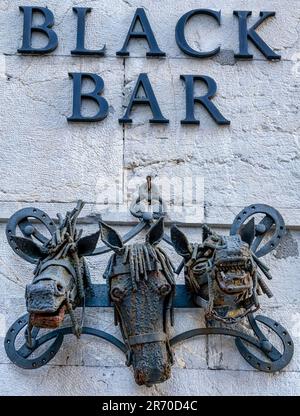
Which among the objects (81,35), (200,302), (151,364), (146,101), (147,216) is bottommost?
(151,364)

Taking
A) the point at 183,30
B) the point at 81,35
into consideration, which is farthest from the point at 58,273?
the point at 183,30

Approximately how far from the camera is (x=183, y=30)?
3.59 metres

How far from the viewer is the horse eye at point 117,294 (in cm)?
273

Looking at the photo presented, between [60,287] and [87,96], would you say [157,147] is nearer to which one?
[87,96]

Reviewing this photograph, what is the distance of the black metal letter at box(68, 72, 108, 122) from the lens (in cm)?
341

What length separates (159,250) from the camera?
282 centimetres

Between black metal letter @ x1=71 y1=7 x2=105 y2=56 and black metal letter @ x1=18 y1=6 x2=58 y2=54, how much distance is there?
0.35ft

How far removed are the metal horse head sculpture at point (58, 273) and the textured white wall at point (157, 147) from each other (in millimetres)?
263

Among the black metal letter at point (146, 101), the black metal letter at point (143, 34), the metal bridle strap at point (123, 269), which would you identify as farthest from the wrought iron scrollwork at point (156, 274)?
the black metal letter at point (143, 34)

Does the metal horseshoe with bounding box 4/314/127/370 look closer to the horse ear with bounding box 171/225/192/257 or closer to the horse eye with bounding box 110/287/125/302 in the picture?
the horse eye with bounding box 110/287/125/302

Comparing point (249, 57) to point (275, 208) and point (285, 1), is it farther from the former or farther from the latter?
point (275, 208)

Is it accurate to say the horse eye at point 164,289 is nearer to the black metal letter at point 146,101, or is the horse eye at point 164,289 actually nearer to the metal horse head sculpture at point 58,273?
the metal horse head sculpture at point 58,273

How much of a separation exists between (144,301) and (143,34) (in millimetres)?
1423
